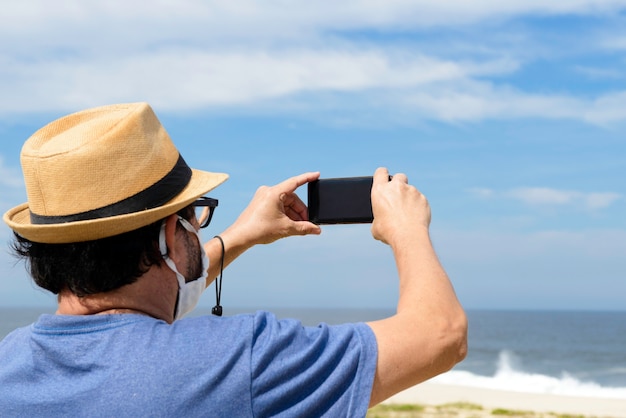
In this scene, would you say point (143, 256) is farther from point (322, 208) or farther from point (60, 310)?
point (322, 208)

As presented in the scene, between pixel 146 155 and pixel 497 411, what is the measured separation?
457 inches

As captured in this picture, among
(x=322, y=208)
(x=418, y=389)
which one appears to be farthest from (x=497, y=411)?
(x=322, y=208)

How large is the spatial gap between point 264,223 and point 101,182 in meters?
0.82

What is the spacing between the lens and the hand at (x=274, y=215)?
7.84 ft

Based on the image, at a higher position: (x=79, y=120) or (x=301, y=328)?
(x=79, y=120)

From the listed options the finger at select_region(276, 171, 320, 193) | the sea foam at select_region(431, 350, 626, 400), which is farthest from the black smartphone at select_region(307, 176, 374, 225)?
the sea foam at select_region(431, 350, 626, 400)

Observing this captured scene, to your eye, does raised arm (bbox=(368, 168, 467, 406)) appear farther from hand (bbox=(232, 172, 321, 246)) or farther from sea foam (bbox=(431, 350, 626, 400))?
sea foam (bbox=(431, 350, 626, 400))

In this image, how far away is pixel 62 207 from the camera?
67.2 inches

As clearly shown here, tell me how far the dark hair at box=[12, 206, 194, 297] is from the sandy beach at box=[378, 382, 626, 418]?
11733 millimetres

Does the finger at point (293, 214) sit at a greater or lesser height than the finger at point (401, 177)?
lesser

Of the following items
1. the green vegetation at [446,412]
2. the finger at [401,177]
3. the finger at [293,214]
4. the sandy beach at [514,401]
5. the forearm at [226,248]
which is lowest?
the sandy beach at [514,401]

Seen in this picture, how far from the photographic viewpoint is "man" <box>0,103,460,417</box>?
156cm

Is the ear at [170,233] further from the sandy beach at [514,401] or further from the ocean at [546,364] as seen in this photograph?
the ocean at [546,364]

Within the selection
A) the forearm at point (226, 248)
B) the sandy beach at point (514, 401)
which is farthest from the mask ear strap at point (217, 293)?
the sandy beach at point (514, 401)
